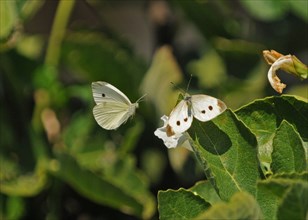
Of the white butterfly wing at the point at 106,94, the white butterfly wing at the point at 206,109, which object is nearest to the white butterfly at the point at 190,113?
the white butterfly wing at the point at 206,109

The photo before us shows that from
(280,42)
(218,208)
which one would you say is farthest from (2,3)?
(218,208)

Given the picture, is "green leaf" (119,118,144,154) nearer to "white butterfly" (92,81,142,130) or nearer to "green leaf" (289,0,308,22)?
"green leaf" (289,0,308,22)

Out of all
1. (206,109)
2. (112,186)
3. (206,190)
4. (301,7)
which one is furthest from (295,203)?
(301,7)

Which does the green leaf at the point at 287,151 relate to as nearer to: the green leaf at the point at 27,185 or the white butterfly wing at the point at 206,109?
the white butterfly wing at the point at 206,109

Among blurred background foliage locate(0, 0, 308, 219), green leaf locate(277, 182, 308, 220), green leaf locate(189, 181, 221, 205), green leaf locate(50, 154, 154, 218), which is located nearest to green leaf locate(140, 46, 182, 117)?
blurred background foliage locate(0, 0, 308, 219)

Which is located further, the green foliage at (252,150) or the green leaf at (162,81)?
the green leaf at (162,81)

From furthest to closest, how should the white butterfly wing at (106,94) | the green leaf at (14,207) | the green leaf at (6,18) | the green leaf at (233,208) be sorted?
the green leaf at (14,207), the green leaf at (6,18), the white butterfly wing at (106,94), the green leaf at (233,208)
